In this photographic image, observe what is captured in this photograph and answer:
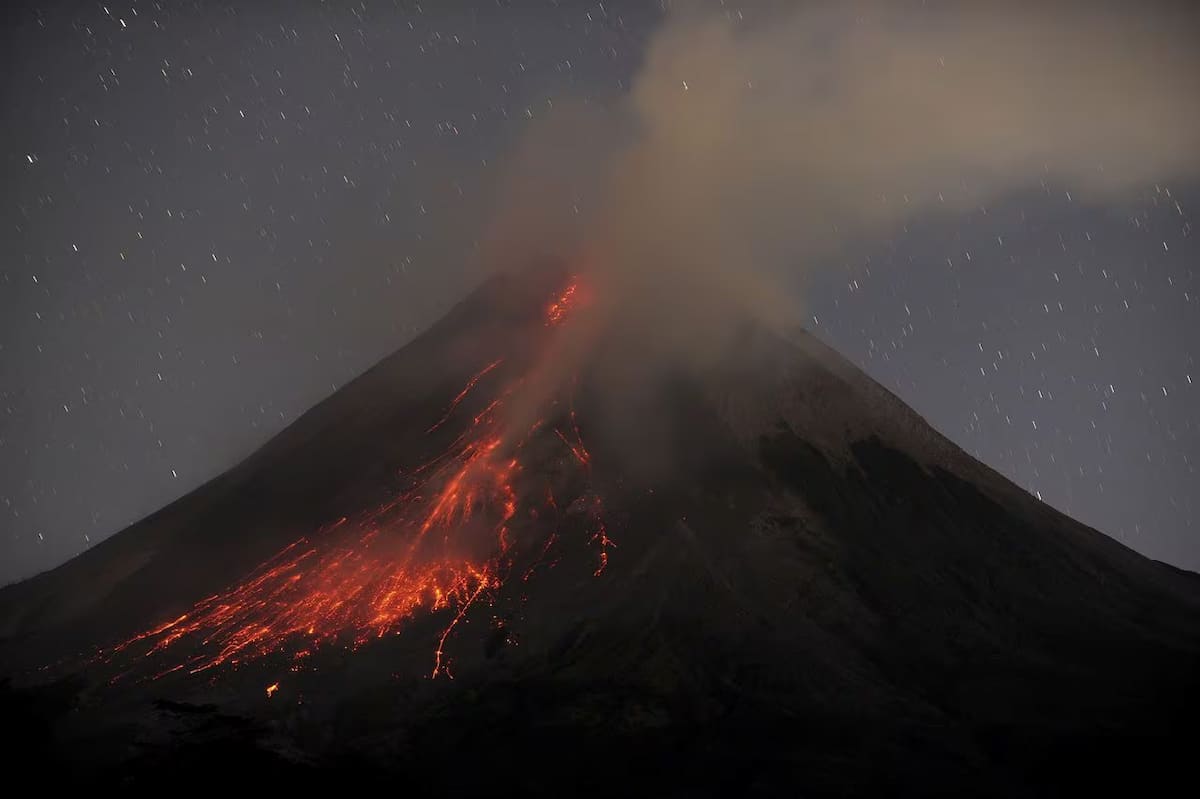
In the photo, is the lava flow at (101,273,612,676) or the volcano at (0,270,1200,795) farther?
the lava flow at (101,273,612,676)

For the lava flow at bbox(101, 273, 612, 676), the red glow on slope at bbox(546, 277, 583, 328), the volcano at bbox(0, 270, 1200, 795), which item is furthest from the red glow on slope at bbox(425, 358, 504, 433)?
the red glow on slope at bbox(546, 277, 583, 328)

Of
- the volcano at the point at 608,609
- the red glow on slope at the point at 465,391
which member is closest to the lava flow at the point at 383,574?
the volcano at the point at 608,609

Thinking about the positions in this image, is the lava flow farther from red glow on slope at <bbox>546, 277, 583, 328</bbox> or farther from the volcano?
red glow on slope at <bbox>546, 277, 583, 328</bbox>

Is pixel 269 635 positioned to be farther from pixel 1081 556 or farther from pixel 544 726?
pixel 1081 556

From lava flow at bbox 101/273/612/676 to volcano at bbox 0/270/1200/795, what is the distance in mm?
160

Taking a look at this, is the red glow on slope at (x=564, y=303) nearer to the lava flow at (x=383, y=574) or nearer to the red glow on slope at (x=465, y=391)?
the red glow on slope at (x=465, y=391)

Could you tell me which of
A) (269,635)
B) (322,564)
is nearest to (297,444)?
(322,564)

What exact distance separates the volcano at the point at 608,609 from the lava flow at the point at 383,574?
0.53ft

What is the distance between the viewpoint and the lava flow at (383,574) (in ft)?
132

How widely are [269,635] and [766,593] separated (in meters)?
19.2

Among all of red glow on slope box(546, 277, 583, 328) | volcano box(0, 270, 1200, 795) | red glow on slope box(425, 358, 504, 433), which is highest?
red glow on slope box(546, 277, 583, 328)

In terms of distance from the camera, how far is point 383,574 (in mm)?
43938

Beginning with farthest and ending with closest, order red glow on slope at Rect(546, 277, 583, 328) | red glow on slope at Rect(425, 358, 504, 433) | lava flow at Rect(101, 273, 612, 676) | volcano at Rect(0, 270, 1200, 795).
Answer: red glow on slope at Rect(546, 277, 583, 328) < red glow on slope at Rect(425, 358, 504, 433) < lava flow at Rect(101, 273, 612, 676) < volcano at Rect(0, 270, 1200, 795)

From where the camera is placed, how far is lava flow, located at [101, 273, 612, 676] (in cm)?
4019
